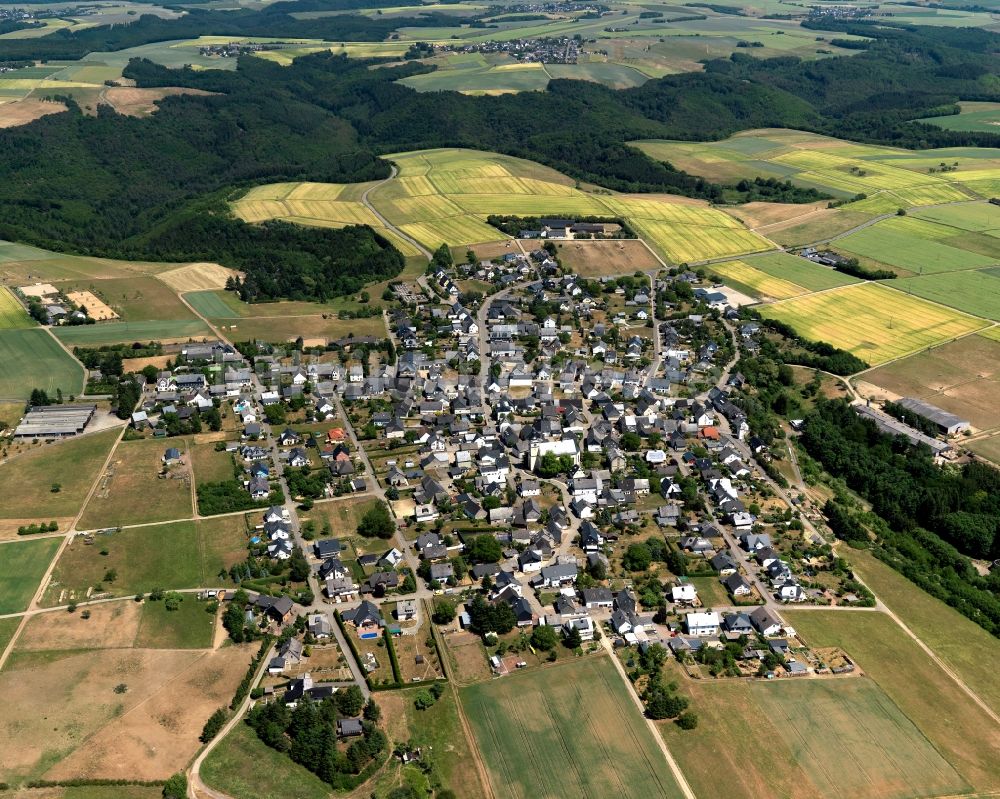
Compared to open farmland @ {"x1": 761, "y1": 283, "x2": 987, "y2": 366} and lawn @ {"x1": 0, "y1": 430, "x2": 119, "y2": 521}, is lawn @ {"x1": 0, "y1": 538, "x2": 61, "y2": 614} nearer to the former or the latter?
lawn @ {"x1": 0, "y1": 430, "x2": 119, "y2": 521}

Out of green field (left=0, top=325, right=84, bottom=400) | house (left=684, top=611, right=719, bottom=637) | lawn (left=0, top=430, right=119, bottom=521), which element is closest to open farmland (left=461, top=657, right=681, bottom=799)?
house (left=684, top=611, right=719, bottom=637)

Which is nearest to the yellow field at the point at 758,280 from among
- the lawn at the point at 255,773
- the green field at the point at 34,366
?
the green field at the point at 34,366

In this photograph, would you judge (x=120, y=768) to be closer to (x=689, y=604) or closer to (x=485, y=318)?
(x=689, y=604)

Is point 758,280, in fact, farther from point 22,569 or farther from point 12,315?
point 22,569

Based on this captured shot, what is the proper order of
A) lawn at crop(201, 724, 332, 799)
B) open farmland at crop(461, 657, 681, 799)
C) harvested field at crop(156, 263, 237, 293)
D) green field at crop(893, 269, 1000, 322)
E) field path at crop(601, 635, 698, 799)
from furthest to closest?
harvested field at crop(156, 263, 237, 293) < green field at crop(893, 269, 1000, 322) < open farmland at crop(461, 657, 681, 799) < field path at crop(601, 635, 698, 799) < lawn at crop(201, 724, 332, 799)

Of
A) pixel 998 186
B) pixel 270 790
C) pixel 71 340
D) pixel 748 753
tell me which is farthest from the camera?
pixel 998 186

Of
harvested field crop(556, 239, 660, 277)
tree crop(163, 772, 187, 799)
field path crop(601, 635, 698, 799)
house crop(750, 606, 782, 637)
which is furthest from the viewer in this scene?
harvested field crop(556, 239, 660, 277)

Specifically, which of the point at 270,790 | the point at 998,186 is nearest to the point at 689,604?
the point at 270,790
